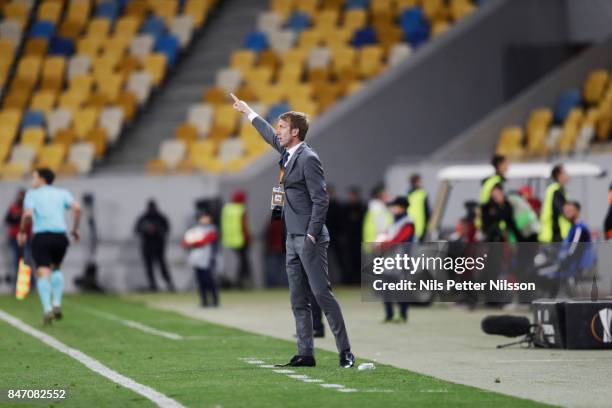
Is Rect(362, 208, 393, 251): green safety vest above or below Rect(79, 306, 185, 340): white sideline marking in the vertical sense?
above

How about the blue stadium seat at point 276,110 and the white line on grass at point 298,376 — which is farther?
the blue stadium seat at point 276,110

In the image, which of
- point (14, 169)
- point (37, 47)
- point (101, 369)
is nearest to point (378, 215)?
point (14, 169)

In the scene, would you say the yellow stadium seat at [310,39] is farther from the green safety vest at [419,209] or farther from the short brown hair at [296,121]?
the short brown hair at [296,121]

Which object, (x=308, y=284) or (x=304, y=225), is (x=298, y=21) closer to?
(x=308, y=284)

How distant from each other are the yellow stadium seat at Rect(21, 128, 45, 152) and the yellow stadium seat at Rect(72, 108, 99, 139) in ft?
2.64

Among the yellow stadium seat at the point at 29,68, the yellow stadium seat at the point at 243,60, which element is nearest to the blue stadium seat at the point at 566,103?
the yellow stadium seat at the point at 243,60

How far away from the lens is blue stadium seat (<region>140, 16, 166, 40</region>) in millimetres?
39281

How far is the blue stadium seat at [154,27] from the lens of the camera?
3928 cm

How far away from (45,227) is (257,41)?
1890 cm

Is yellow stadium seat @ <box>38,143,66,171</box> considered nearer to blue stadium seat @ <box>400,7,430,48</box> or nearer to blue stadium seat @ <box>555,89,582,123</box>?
blue stadium seat @ <box>400,7,430,48</box>

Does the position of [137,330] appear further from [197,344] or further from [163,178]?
[163,178]

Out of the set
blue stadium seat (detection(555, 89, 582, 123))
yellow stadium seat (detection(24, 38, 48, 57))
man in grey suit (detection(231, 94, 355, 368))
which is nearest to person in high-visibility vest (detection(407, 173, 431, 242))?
blue stadium seat (detection(555, 89, 582, 123))

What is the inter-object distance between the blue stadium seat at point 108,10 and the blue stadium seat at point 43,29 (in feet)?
4.71

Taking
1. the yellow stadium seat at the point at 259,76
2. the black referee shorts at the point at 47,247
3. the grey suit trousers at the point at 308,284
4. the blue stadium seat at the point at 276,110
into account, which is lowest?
the grey suit trousers at the point at 308,284
